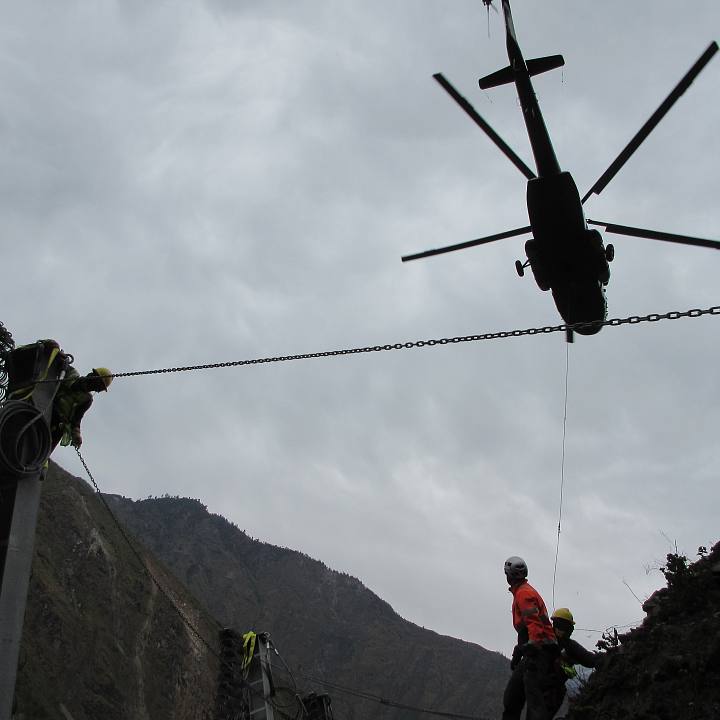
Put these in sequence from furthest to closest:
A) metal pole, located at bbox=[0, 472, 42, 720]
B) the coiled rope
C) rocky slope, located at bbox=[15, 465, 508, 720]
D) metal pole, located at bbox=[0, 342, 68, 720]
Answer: rocky slope, located at bbox=[15, 465, 508, 720]
the coiled rope
metal pole, located at bbox=[0, 342, 68, 720]
metal pole, located at bbox=[0, 472, 42, 720]

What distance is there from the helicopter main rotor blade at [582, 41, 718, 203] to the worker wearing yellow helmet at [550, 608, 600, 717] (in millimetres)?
5480

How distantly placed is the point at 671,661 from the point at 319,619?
90.7m

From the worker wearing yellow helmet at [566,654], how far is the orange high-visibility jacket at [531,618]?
10.8 inches

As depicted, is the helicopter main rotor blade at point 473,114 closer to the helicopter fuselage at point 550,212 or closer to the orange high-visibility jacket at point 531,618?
the helicopter fuselage at point 550,212

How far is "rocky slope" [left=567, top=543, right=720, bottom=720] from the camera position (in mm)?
5465

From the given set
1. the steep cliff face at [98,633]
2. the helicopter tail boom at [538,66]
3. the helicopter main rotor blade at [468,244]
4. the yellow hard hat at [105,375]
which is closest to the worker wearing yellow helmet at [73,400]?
the yellow hard hat at [105,375]

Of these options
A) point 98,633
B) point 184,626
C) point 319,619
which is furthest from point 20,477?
point 319,619

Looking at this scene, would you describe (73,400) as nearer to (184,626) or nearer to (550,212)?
(550,212)

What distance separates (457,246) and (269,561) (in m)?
95.4

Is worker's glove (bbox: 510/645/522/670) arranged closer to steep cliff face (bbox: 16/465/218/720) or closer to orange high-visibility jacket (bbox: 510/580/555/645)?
orange high-visibility jacket (bbox: 510/580/555/645)

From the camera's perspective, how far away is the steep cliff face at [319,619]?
77.1 metres

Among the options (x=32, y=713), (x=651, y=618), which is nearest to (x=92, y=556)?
(x=32, y=713)

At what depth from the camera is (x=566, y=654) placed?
6898 mm

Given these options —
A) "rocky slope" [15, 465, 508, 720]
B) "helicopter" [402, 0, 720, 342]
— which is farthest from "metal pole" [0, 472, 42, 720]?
"rocky slope" [15, 465, 508, 720]
